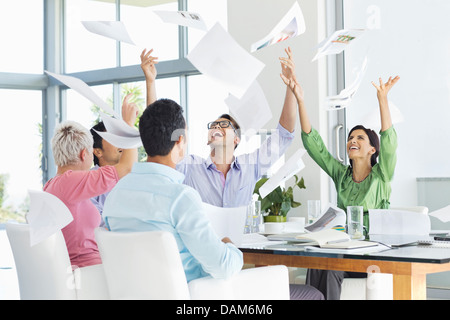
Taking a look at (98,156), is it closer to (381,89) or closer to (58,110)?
(381,89)

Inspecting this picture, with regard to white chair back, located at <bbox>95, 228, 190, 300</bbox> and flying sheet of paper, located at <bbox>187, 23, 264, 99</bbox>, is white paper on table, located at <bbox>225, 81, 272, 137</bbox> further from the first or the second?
white chair back, located at <bbox>95, 228, 190, 300</bbox>

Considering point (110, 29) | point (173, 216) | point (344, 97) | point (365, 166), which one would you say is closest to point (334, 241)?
point (173, 216)

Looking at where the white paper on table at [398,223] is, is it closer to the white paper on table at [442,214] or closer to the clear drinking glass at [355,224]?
the white paper on table at [442,214]

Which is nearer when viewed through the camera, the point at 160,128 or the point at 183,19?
the point at 160,128

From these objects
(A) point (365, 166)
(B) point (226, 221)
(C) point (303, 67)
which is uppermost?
(C) point (303, 67)

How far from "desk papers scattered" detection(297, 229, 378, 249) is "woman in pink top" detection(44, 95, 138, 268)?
0.88 metres

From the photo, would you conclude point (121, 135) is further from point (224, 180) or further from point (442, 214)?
point (442, 214)

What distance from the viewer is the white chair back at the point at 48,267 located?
2.32 meters

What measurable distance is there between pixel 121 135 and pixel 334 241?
3.35ft

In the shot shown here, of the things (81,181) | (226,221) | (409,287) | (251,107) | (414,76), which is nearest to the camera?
(409,287)

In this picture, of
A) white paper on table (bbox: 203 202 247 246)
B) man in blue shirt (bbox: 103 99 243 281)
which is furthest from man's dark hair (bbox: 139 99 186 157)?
white paper on table (bbox: 203 202 247 246)

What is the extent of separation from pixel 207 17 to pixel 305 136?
3.16 m

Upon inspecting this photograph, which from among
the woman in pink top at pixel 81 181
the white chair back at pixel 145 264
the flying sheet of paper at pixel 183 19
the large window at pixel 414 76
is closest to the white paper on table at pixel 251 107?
the flying sheet of paper at pixel 183 19

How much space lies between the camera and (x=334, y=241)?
2.60 meters
